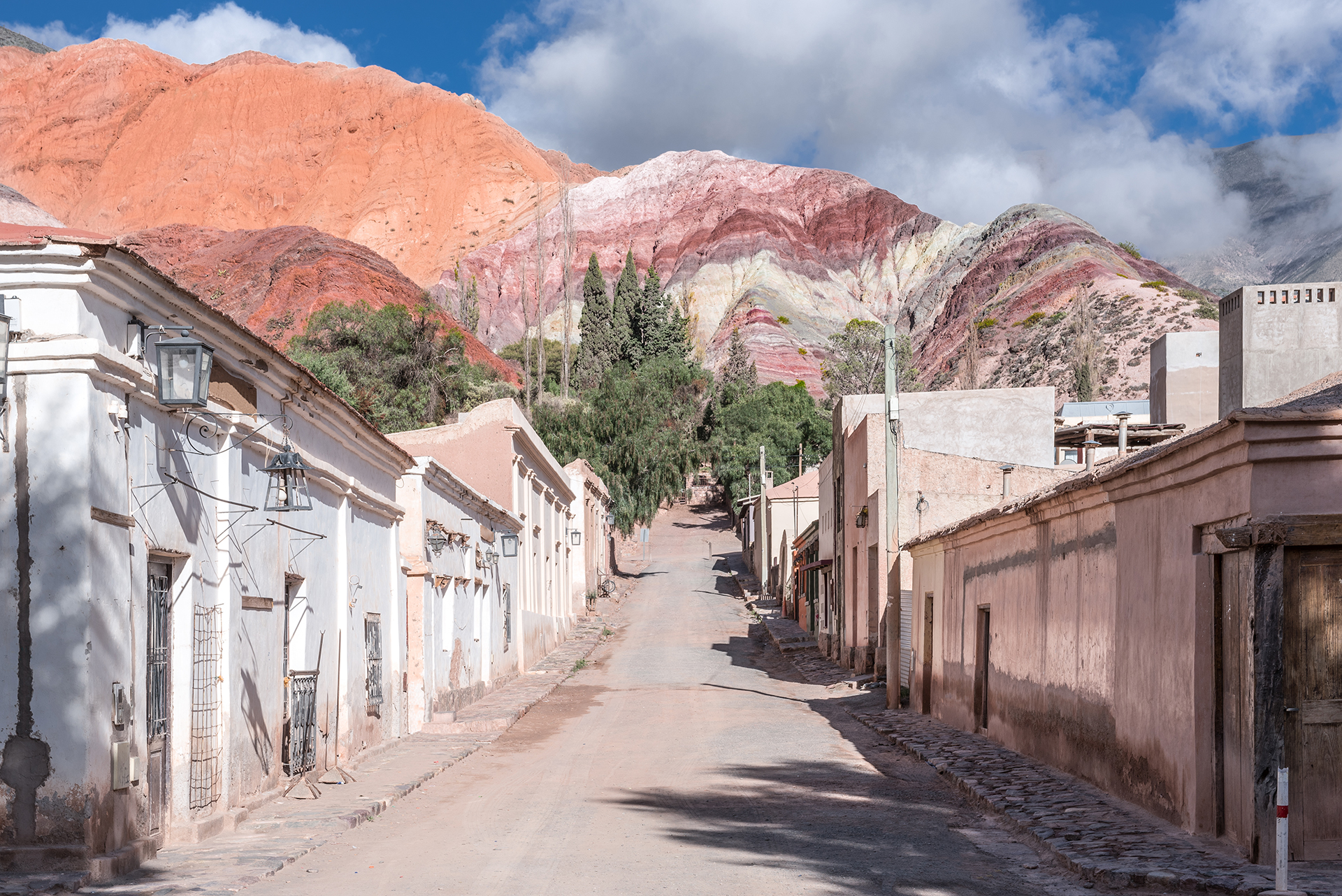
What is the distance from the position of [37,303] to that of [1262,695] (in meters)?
8.18

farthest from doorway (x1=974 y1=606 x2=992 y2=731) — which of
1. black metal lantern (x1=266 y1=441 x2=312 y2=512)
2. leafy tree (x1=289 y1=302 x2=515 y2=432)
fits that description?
leafy tree (x1=289 y1=302 x2=515 y2=432)

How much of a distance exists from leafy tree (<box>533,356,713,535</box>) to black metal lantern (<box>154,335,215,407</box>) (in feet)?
148


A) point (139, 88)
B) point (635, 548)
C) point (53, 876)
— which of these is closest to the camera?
point (53, 876)

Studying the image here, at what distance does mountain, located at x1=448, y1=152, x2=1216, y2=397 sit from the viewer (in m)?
100

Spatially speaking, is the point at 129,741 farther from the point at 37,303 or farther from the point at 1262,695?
the point at 1262,695

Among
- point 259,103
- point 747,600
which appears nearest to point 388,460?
point 747,600

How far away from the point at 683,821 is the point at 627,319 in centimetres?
8651

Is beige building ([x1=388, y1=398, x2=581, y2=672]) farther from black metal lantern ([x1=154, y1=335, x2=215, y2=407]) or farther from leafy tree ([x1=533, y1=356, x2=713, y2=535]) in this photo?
leafy tree ([x1=533, y1=356, x2=713, y2=535])

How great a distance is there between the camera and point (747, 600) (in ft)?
160

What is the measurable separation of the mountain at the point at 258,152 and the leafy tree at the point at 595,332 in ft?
210

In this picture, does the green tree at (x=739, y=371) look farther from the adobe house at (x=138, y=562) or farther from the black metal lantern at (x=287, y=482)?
the adobe house at (x=138, y=562)

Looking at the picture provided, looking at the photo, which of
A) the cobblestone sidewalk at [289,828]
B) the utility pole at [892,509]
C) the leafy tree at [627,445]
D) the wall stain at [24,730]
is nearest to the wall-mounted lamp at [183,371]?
the wall stain at [24,730]

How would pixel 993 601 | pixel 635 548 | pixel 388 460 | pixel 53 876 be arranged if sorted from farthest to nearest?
pixel 635 548 → pixel 388 460 → pixel 993 601 → pixel 53 876

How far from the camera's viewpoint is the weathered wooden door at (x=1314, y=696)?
26.0 feet
